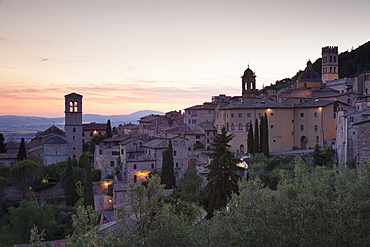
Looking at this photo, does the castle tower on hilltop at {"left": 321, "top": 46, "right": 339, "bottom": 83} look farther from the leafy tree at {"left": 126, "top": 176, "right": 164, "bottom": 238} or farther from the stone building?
the leafy tree at {"left": 126, "top": 176, "right": 164, "bottom": 238}

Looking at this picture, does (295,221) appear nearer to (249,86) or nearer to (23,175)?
(23,175)

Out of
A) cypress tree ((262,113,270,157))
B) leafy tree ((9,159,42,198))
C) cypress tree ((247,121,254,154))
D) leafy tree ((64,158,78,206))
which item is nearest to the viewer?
leafy tree ((64,158,78,206))

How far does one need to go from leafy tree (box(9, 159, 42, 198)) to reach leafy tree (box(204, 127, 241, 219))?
81.9ft

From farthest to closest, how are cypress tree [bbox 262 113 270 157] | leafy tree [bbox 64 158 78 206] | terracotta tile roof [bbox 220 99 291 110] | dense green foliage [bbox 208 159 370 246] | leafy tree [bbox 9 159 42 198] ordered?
terracotta tile roof [bbox 220 99 291 110] → cypress tree [bbox 262 113 270 157] → leafy tree [bbox 9 159 42 198] → leafy tree [bbox 64 158 78 206] → dense green foliage [bbox 208 159 370 246]

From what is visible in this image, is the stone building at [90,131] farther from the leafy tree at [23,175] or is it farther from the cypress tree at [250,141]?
the cypress tree at [250,141]

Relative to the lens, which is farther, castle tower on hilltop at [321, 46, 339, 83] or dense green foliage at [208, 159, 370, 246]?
castle tower on hilltop at [321, 46, 339, 83]

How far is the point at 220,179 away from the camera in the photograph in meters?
22.3

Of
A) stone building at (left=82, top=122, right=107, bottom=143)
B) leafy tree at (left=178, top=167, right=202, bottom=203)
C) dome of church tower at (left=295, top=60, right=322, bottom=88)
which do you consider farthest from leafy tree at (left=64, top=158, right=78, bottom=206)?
dome of church tower at (left=295, top=60, right=322, bottom=88)

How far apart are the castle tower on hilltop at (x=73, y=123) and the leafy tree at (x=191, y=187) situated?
22227mm

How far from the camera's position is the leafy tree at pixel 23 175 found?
39.5 metres

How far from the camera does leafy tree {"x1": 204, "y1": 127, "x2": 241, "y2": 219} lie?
2203 cm

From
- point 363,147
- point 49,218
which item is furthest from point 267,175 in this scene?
point 49,218

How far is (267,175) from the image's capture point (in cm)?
3306

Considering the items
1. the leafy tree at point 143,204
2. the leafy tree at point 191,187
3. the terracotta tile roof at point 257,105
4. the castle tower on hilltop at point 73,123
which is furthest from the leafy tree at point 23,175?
the leafy tree at point 143,204
